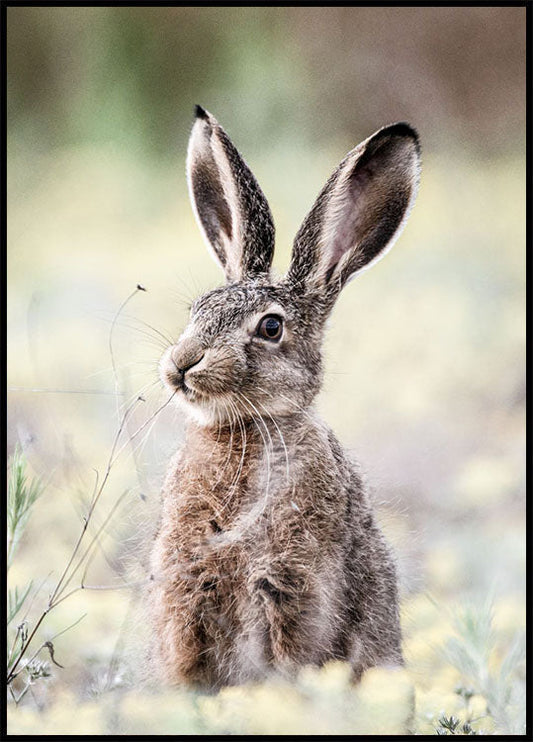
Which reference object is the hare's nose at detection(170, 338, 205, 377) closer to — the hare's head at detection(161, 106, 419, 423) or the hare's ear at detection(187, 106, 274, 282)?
the hare's head at detection(161, 106, 419, 423)

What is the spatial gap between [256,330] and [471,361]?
1.82ft

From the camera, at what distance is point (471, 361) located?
198cm

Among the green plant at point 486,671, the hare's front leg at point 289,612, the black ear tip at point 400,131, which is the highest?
the black ear tip at point 400,131

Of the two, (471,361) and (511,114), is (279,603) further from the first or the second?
(511,114)

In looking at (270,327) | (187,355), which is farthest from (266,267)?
(187,355)

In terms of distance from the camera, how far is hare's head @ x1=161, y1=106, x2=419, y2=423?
1610mm

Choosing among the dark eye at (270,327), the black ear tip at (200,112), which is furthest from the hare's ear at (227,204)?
the dark eye at (270,327)

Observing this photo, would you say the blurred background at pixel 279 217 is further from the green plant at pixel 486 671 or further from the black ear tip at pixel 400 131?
the black ear tip at pixel 400 131

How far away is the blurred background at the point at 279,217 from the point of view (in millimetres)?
1855

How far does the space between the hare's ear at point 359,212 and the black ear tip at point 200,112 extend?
10.6 inches

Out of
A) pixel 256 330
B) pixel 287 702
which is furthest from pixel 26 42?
pixel 287 702

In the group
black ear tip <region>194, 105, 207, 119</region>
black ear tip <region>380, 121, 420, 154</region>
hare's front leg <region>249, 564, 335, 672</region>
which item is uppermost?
black ear tip <region>194, 105, 207, 119</region>

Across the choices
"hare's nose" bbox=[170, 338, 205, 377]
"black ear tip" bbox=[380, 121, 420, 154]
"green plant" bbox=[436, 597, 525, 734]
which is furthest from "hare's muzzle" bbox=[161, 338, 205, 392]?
"green plant" bbox=[436, 597, 525, 734]

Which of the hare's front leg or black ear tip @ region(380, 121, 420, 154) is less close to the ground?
black ear tip @ region(380, 121, 420, 154)
